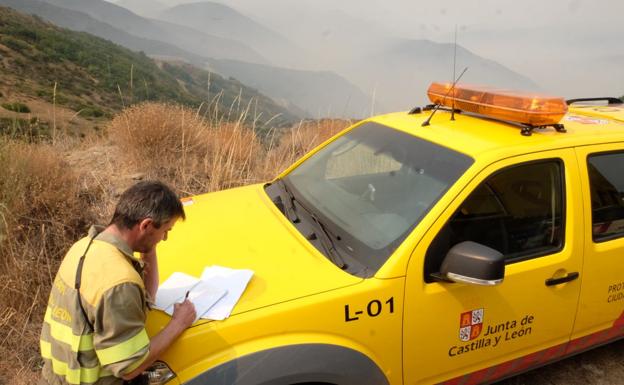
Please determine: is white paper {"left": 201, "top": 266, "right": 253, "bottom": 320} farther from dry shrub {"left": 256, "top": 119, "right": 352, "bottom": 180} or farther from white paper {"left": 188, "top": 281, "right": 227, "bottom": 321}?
dry shrub {"left": 256, "top": 119, "right": 352, "bottom": 180}

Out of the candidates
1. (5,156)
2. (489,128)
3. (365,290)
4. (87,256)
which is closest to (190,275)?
(87,256)

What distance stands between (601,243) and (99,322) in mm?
2459

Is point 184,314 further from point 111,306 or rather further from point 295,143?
point 295,143

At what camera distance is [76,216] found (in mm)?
4203

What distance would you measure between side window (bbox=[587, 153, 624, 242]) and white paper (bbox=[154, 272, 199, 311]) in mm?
2116

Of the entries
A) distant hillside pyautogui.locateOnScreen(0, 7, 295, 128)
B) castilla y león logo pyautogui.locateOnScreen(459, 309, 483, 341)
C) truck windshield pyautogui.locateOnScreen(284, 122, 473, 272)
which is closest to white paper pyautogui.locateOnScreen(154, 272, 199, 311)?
truck windshield pyautogui.locateOnScreen(284, 122, 473, 272)

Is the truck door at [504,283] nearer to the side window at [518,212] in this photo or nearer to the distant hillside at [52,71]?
the side window at [518,212]

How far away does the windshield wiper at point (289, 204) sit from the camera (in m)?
2.49

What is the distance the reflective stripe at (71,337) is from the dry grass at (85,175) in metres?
1.40

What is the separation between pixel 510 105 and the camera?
7.63 ft

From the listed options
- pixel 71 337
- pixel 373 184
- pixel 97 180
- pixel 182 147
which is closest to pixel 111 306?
pixel 71 337

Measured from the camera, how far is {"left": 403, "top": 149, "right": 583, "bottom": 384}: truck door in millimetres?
1952

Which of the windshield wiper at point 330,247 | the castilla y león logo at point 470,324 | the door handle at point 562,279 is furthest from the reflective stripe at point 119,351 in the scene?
the door handle at point 562,279

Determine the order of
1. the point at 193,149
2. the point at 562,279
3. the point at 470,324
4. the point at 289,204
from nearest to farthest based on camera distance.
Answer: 1. the point at 470,324
2. the point at 562,279
3. the point at 289,204
4. the point at 193,149
